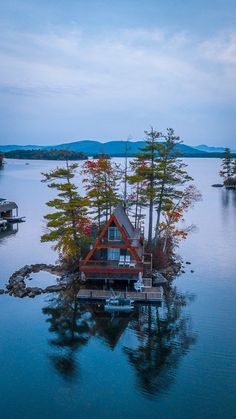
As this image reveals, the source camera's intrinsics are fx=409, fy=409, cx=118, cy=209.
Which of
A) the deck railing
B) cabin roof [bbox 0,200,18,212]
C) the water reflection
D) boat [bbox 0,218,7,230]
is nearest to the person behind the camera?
the water reflection

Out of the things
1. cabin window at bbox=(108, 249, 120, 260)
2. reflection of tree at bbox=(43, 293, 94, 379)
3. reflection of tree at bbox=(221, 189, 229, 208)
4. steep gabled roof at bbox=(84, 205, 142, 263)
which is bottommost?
reflection of tree at bbox=(43, 293, 94, 379)

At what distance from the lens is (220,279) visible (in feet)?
133

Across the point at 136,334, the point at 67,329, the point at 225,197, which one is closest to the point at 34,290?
the point at 67,329

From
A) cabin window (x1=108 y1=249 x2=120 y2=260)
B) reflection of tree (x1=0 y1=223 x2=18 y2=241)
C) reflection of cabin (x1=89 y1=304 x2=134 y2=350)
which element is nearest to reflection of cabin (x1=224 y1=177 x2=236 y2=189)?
reflection of tree (x1=0 y1=223 x2=18 y2=241)

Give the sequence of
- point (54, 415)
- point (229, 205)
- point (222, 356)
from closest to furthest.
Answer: point (54, 415) < point (222, 356) < point (229, 205)

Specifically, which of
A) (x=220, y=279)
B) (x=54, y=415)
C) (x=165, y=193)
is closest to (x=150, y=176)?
(x=165, y=193)

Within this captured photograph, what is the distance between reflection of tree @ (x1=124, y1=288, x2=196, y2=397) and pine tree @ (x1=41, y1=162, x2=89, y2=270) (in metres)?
10.7

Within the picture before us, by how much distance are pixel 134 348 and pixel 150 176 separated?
22.0 metres

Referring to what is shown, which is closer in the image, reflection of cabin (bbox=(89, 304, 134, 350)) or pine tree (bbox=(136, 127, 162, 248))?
reflection of cabin (bbox=(89, 304, 134, 350))

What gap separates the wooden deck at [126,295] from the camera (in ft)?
113

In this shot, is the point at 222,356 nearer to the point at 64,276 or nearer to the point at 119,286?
the point at 119,286

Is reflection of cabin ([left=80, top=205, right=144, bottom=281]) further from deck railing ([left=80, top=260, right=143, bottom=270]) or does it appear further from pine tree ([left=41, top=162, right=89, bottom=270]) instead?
pine tree ([left=41, top=162, right=89, bottom=270])

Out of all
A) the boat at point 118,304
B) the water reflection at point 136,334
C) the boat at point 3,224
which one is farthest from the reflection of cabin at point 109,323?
the boat at point 3,224

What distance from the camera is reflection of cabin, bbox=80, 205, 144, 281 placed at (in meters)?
36.3
